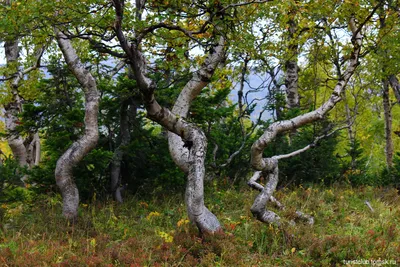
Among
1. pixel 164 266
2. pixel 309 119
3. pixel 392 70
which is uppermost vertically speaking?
pixel 392 70

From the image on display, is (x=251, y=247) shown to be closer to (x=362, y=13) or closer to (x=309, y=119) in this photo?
(x=309, y=119)

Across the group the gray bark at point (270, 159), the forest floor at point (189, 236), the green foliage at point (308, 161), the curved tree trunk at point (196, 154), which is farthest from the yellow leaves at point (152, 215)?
the green foliage at point (308, 161)

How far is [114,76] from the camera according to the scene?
1012cm

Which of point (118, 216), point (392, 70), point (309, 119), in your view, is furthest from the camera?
point (392, 70)

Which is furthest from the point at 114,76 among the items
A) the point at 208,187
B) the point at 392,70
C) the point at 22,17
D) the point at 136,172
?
the point at 392,70

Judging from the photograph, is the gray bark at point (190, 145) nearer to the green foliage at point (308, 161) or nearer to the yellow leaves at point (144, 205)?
the yellow leaves at point (144, 205)

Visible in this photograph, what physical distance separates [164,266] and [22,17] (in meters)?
5.25

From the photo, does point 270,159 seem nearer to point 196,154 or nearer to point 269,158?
point 269,158

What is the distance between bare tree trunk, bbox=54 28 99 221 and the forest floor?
1.31ft

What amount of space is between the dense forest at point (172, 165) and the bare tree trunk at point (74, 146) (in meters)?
0.03

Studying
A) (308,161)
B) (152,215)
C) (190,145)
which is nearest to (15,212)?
(152,215)

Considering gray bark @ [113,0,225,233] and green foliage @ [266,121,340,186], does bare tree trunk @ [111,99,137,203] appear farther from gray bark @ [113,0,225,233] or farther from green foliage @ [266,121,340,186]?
green foliage @ [266,121,340,186]

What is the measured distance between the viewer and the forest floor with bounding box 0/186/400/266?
571cm

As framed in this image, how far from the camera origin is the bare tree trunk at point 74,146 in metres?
7.55
